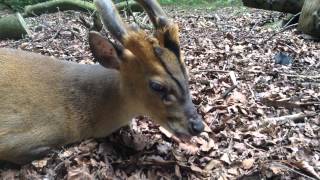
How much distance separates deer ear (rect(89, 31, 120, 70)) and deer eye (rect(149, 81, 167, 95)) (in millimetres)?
441

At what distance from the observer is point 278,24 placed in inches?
409

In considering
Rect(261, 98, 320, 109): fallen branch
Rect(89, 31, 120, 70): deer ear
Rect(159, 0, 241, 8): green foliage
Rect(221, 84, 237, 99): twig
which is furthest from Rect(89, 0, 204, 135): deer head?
Rect(159, 0, 241, 8): green foliage

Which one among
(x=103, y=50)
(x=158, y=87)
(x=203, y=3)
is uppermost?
(x=103, y=50)

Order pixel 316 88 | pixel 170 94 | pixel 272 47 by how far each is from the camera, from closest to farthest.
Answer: pixel 170 94, pixel 316 88, pixel 272 47

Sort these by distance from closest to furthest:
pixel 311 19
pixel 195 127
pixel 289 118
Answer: pixel 195 127
pixel 289 118
pixel 311 19

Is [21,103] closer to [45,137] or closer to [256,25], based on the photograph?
[45,137]

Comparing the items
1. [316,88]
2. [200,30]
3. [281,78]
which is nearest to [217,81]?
[281,78]

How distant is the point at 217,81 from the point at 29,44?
460 cm

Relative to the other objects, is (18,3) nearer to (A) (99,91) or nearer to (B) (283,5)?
(B) (283,5)

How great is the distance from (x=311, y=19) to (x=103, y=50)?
563 centimetres

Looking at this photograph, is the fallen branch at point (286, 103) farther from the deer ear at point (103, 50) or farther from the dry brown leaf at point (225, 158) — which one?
the deer ear at point (103, 50)

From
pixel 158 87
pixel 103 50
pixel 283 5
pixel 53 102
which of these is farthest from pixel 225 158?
pixel 283 5

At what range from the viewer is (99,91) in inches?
183

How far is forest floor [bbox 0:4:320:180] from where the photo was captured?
417cm
